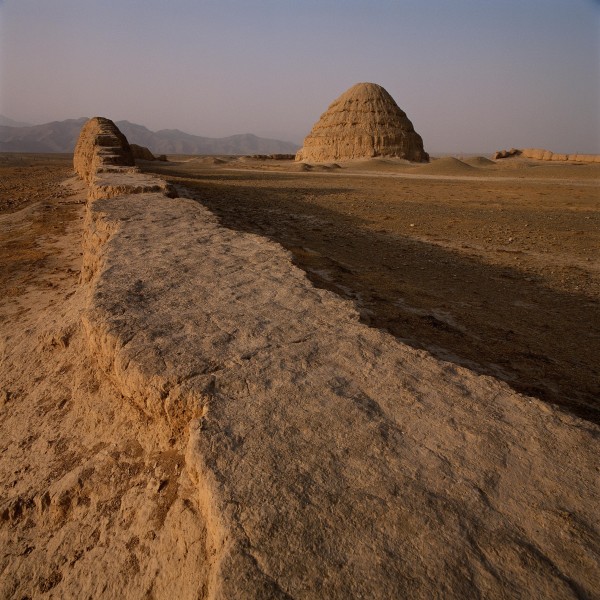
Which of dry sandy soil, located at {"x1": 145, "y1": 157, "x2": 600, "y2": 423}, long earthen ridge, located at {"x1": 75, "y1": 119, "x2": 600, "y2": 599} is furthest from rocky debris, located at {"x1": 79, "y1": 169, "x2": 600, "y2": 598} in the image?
dry sandy soil, located at {"x1": 145, "y1": 157, "x2": 600, "y2": 423}

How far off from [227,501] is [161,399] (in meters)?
0.60

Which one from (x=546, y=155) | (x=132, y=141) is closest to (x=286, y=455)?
(x=546, y=155)

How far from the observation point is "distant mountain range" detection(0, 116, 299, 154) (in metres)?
94.8

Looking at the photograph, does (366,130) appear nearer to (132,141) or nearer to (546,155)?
(546,155)

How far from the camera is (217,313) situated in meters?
2.21

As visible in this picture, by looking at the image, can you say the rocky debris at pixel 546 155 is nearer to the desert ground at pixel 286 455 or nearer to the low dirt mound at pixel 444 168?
the low dirt mound at pixel 444 168

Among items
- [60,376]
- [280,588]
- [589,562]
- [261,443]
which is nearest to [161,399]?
[261,443]

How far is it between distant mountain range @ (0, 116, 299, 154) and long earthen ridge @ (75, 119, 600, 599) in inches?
3932

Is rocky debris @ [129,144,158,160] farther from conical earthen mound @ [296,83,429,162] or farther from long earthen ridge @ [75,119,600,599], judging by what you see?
long earthen ridge @ [75,119,600,599]

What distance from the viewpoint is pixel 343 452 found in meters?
1.36

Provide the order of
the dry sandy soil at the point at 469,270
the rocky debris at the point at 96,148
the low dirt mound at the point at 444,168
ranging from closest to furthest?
the dry sandy soil at the point at 469,270 < the rocky debris at the point at 96,148 < the low dirt mound at the point at 444,168

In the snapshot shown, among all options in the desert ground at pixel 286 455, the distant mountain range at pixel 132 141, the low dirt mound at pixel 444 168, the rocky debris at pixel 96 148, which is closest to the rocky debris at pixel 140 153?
the rocky debris at pixel 96 148

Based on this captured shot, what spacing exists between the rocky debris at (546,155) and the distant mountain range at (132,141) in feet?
284

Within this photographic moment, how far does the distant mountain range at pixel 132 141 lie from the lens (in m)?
94.8
